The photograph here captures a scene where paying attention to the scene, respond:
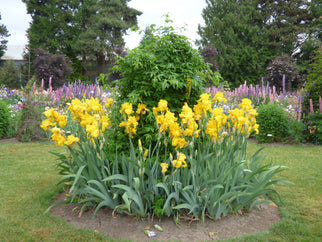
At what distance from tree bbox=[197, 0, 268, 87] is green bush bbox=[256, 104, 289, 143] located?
18256 millimetres

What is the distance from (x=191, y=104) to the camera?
3.38 meters

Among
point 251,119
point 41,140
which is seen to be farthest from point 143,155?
point 41,140

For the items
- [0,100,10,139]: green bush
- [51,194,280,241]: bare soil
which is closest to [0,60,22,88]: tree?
[0,100,10,139]: green bush

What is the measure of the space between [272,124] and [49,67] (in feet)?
40.2

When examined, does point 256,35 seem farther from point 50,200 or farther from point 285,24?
point 50,200

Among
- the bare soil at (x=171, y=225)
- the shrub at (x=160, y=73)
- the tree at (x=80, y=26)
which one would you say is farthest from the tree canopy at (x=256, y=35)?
the bare soil at (x=171, y=225)

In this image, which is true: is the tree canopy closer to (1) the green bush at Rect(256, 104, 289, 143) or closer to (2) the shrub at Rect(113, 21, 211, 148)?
(1) the green bush at Rect(256, 104, 289, 143)

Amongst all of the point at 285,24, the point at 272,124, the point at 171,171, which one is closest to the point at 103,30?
the point at 285,24

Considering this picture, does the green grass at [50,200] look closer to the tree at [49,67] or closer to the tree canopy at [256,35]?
the tree at [49,67]

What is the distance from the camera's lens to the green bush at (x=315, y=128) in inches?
277

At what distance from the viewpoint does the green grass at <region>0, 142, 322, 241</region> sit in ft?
8.83

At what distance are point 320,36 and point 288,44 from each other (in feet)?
8.68

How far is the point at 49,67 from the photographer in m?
14.9

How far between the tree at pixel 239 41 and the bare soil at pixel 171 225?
76.6 feet
